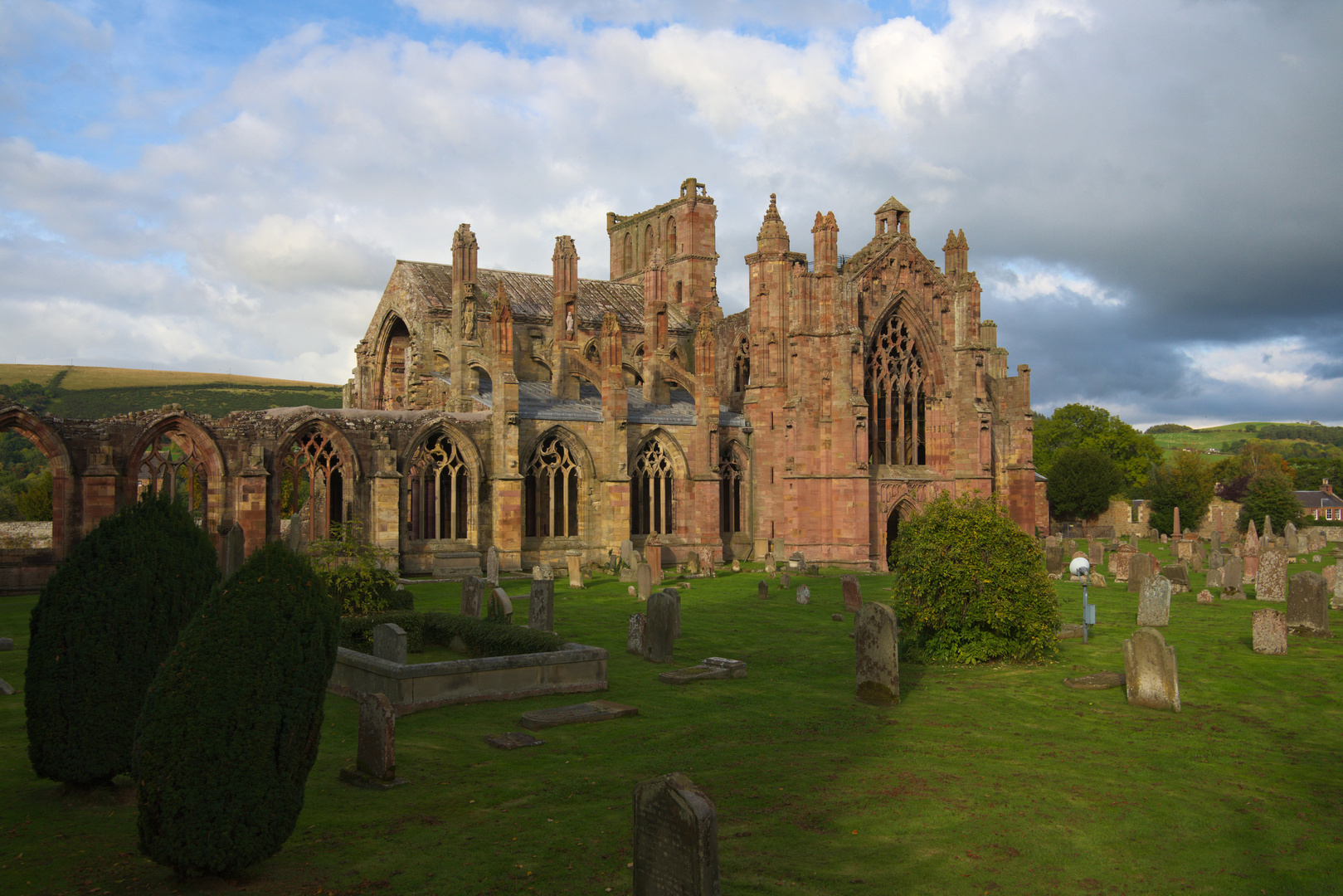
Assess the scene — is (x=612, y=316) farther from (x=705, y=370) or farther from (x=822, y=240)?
(x=822, y=240)

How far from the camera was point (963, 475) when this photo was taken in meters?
38.3

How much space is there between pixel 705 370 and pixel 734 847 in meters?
28.8

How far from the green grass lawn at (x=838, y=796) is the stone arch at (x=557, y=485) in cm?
1806

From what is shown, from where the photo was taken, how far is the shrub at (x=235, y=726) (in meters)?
6.55

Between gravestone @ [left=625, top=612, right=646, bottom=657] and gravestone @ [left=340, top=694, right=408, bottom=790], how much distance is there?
24.9 ft

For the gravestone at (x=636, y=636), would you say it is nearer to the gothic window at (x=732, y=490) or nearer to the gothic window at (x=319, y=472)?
the gothic window at (x=319, y=472)

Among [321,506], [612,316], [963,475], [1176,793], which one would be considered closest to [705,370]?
[612,316]

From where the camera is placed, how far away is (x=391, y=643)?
43.8ft

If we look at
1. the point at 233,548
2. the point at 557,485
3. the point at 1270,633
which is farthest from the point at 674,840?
the point at 557,485

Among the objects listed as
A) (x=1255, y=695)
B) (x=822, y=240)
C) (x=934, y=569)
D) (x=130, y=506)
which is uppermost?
(x=822, y=240)

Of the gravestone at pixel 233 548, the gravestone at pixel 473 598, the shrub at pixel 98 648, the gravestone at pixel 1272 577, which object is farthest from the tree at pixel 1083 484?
the shrub at pixel 98 648

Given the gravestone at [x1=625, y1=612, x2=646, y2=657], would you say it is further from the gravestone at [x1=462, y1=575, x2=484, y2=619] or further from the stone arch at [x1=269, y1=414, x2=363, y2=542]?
the stone arch at [x1=269, y1=414, x2=363, y2=542]

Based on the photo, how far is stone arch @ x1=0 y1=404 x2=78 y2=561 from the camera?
2572 centimetres

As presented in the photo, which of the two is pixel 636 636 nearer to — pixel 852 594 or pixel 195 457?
pixel 852 594
